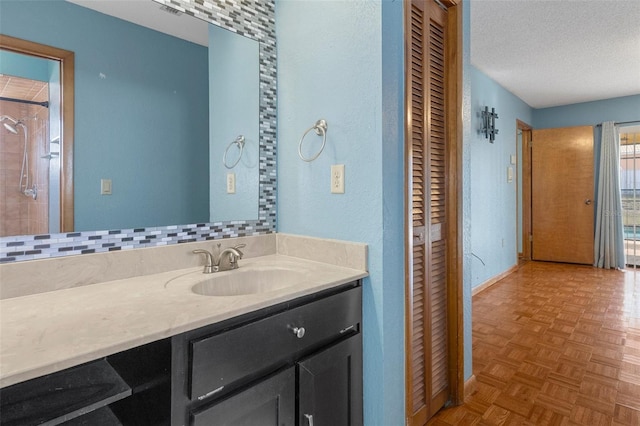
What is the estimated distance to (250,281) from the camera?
4.57 ft

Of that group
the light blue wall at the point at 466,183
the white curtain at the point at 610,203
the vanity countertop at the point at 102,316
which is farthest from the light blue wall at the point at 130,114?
the white curtain at the point at 610,203

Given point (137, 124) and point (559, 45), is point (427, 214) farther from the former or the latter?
point (559, 45)

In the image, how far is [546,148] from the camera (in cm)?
529

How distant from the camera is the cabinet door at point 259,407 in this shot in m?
0.86

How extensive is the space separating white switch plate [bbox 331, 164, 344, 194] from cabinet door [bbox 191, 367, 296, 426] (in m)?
0.70

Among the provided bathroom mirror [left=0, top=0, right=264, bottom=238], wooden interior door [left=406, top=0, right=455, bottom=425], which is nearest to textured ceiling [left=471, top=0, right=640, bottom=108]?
wooden interior door [left=406, top=0, right=455, bottom=425]

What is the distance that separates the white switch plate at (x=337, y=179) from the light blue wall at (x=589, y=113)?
5.44 metres

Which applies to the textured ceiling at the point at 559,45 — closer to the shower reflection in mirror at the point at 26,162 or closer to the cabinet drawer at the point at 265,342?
the cabinet drawer at the point at 265,342

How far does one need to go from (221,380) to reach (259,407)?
16 centimetres

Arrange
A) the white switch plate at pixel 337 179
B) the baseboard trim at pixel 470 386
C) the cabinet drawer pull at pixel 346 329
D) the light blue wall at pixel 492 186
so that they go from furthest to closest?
1. the light blue wall at pixel 492 186
2. the baseboard trim at pixel 470 386
3. the white switch plate at pixel 337 179
4. the cabinet drawer pull at pixel 346 329

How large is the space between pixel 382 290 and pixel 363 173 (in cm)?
45

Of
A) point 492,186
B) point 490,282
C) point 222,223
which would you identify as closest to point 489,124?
point 492,186

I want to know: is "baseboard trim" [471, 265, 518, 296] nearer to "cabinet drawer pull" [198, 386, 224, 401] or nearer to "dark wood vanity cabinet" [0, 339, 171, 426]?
"cabinet drawer pull" [198, 386, 224, 401]

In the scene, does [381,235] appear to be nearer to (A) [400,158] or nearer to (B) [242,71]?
(A) [400,158]
